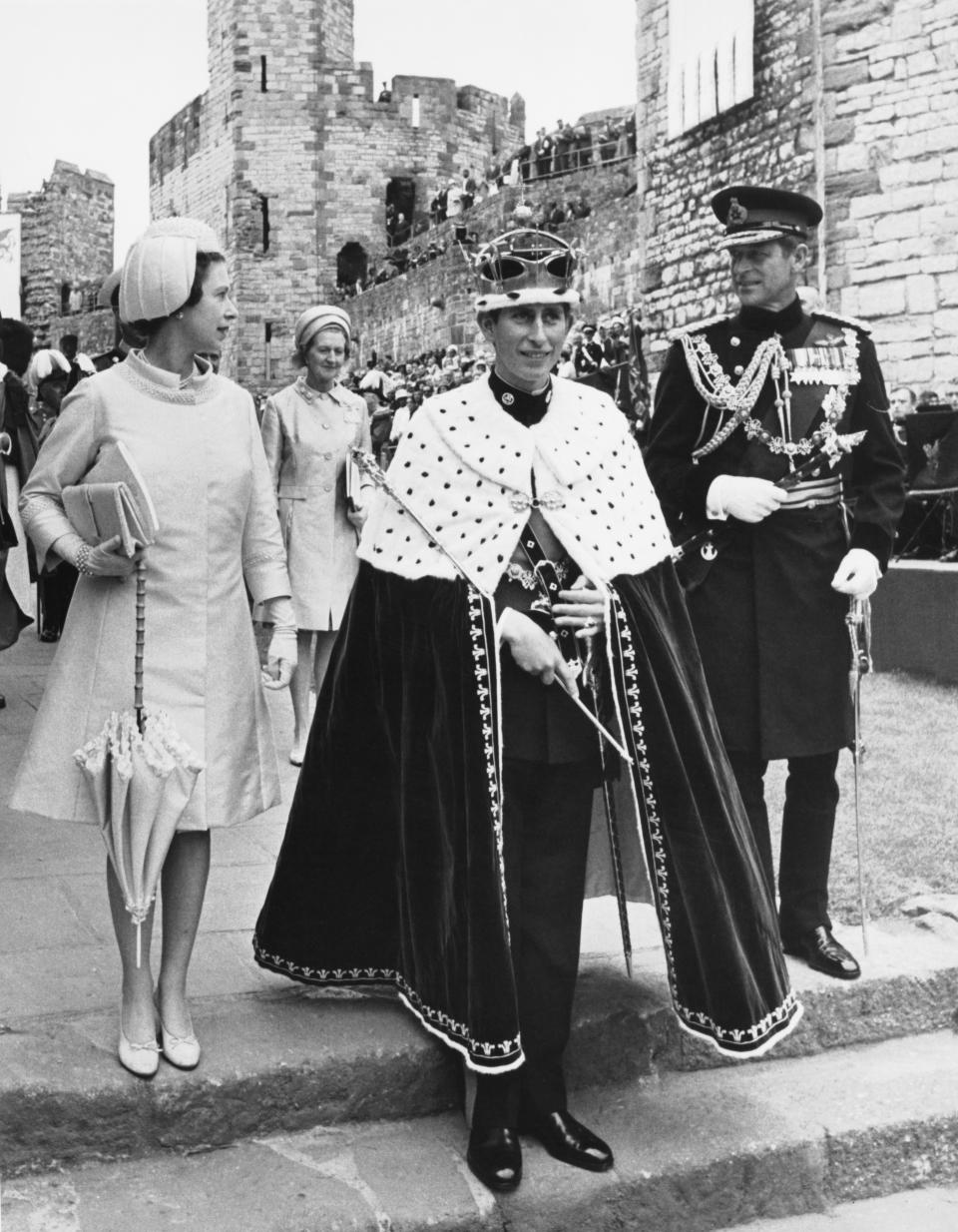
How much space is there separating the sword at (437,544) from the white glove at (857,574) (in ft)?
2.82

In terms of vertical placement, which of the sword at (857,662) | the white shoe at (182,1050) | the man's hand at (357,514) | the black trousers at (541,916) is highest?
the man's hand at (357,514)

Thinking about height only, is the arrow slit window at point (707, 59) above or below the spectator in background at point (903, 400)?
above

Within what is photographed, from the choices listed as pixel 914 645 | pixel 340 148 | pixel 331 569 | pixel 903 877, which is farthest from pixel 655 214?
pixel 340 148

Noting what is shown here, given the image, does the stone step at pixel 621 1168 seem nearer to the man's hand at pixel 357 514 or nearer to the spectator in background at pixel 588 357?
the man's hand at pixel 357 514

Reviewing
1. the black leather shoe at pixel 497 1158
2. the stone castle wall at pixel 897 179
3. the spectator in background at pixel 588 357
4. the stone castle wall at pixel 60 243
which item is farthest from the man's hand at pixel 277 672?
the stone castle wall at pixel 60 243

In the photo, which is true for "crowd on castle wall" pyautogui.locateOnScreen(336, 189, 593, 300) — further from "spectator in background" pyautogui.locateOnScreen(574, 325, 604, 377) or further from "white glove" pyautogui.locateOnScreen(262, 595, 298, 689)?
"white glove" pyautogui.locateOnScreen(262, 595, 298, 689)

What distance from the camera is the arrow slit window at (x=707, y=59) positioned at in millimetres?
17453

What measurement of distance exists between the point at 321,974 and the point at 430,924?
1.28ft

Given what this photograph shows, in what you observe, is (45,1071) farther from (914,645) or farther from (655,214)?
(655,214)

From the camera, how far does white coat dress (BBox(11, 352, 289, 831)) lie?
3.00 m

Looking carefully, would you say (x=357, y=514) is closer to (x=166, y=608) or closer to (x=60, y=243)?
(x=166, y=608)

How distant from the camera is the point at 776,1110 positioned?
11.3 ft

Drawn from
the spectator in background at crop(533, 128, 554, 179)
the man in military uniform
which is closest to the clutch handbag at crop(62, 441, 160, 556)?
the man in military uniform

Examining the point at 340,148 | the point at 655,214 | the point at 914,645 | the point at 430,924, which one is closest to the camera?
the point at 430,924
